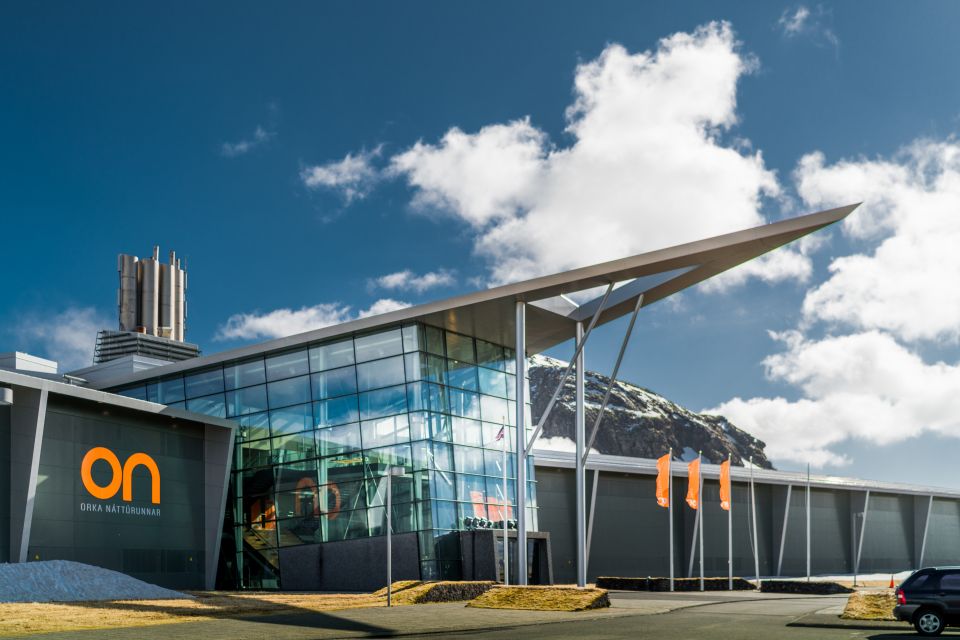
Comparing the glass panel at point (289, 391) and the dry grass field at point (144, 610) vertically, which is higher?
the glass panel at point (289, 391)

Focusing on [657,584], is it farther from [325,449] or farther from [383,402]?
[325,449]

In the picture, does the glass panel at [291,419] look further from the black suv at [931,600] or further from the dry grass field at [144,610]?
the black suv at [931,600]

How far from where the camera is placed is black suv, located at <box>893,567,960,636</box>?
21.2m

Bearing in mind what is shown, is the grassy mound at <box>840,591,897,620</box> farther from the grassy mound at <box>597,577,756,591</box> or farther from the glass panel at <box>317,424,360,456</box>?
the glass panel at <box>317,424,360,456</box>

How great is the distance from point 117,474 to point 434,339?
13.8 m

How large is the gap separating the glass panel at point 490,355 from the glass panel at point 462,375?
90 cm

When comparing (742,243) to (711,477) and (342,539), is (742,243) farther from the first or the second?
(711,477)

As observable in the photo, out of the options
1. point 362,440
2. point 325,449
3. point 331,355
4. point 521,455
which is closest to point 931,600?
point 521,455

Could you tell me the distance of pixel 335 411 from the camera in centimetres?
4447

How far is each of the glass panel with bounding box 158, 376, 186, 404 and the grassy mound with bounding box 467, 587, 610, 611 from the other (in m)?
22.4

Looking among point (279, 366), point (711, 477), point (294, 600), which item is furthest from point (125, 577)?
point (711, 477)

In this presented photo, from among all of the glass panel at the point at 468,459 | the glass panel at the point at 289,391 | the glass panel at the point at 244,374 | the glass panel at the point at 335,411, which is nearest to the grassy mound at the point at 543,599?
the glass panel at the point at 468,459

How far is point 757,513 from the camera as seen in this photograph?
7125cm

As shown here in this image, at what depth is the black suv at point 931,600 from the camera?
21.2 metres
